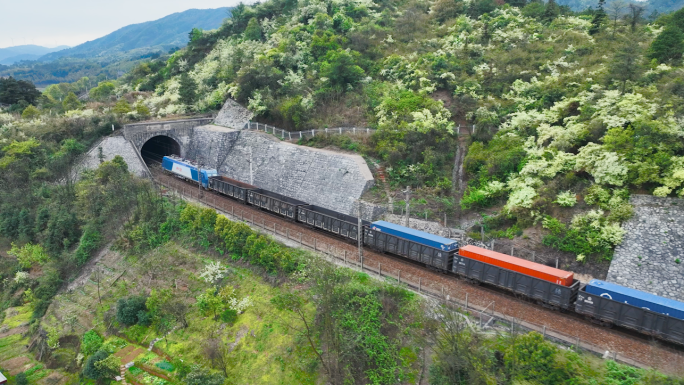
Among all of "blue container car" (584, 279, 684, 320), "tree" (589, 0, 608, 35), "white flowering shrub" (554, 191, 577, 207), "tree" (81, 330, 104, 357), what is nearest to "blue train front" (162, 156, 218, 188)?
"tree" (81, 330, 104, 357)

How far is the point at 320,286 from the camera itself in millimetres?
22562

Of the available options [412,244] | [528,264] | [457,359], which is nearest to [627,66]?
[528,264]

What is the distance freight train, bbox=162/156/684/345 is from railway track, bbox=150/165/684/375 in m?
0.54

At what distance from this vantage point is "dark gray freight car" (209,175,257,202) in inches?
1599

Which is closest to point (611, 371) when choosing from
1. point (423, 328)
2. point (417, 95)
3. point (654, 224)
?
point (423, 328)

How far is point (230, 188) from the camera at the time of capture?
137ft

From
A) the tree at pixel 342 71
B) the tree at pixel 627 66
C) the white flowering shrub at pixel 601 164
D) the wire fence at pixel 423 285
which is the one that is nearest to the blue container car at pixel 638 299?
the wire fence at pixel 423 285

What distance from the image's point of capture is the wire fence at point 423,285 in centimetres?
1978

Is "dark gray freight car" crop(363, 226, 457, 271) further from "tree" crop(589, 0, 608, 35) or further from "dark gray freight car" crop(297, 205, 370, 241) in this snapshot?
"tree" crop(589, 0, 608, 35)

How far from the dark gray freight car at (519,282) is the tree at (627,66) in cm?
1929

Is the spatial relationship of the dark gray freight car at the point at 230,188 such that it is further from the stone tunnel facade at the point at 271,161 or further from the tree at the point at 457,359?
the tree at the point at 457,359

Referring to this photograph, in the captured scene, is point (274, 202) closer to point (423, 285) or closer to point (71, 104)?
point (423, 285)

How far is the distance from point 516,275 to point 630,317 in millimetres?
5277

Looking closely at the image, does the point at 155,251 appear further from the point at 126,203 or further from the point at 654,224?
the point at 654,224
